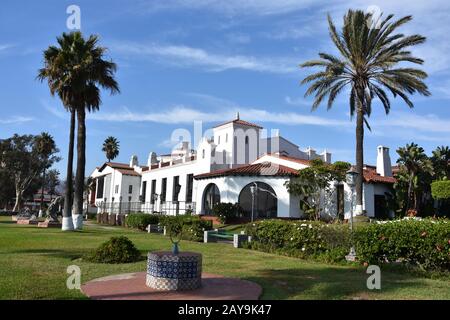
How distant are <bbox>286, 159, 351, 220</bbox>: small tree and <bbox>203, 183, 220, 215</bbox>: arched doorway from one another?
358 inches

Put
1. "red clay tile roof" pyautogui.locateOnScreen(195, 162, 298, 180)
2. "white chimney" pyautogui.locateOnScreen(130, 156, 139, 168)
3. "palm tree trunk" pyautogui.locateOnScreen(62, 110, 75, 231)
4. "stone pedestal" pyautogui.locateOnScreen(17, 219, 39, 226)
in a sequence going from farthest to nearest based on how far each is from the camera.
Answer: "white chimney" pyautogui.locateOnScreen(130, 156, 139, 168)
"red clay tile roof" pyautogui.locateOnScreen(195, 162, 298, 180)
"stone pedestal" pyautogui.locateOnScreen(17, 219, 39, 226)
"palm tree trunk" pyautogui.locateOnScreen(62, 110, 75, 231)

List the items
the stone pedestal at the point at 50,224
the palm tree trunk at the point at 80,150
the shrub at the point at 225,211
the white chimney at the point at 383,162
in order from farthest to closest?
the white chimney at the point at 383,162 < the shrub at the point at 225,211 < the stone pedestal at the point at 50,224 < the palm tree trunk at the point at 80,150

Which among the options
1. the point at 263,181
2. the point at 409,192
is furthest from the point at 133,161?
the point at 409,192

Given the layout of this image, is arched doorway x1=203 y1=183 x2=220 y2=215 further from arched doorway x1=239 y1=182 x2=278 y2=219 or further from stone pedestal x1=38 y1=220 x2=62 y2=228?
stone pedestal x1=38 y1=220 x2=62 y2=228

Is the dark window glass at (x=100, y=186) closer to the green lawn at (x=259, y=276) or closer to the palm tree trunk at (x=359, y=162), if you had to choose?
the palm tree trunk at (x=359, y=162)

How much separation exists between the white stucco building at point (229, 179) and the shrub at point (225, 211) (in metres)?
1.26

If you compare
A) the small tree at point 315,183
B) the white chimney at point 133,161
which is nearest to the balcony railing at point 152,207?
the white chimney at point 133,161

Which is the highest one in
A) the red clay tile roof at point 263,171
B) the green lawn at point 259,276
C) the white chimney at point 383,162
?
the white chimney at point 383,162

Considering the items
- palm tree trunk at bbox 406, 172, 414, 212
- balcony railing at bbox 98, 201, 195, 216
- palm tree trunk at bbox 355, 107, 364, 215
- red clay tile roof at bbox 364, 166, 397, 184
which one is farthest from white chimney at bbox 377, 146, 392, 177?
balcony railing at bbox 98, 201, 195, 216

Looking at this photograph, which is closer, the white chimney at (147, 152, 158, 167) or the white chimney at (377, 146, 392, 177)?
the white chimney at (377, 146, 392, 177)

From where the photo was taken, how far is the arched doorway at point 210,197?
40994mm

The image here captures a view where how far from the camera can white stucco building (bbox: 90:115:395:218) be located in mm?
35000
